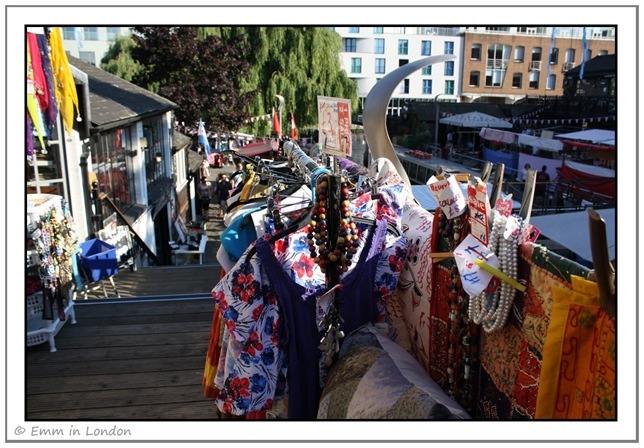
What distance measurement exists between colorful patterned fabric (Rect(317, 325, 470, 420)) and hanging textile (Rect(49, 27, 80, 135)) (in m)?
3.81

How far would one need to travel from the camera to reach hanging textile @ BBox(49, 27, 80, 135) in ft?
13.9

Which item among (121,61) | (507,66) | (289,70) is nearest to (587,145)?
(289,70)

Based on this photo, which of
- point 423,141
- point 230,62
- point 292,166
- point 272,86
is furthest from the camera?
point 423,141

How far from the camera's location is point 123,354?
343 cm

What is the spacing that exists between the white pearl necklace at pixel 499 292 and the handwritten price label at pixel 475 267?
0.09 feet

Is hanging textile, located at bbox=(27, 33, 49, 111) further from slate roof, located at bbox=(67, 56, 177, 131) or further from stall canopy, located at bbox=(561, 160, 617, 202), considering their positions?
stall canopy, located at bbox=(561, 160, 617, 202)

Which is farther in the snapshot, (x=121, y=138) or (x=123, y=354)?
(x=121, y=138)

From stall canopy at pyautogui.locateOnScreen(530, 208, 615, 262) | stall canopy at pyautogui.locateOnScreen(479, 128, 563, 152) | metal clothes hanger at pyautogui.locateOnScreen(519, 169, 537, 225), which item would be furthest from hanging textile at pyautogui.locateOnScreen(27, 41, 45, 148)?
stall canopy at pyautogui.locateOnScreen(479, 128, 563, 152)

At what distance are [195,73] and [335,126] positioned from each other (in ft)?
50.1

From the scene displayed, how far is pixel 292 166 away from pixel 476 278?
65.8 inches

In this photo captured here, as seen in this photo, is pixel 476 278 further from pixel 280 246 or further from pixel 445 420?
pixel 280 246

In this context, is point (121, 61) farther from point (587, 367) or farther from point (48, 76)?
point (587, 367)

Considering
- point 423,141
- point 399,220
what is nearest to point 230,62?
point 423,141
